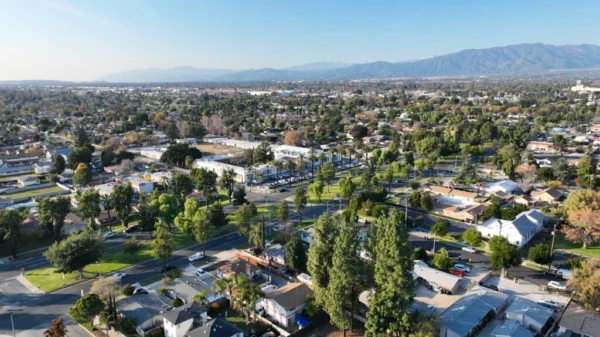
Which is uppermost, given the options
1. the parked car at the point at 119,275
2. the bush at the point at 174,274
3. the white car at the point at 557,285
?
the bush at the point at 174,274

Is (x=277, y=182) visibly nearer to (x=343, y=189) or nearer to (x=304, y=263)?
(x=343, y=189)

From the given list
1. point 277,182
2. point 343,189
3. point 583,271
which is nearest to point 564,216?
point 583,271

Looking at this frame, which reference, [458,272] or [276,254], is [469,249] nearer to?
[458,272]

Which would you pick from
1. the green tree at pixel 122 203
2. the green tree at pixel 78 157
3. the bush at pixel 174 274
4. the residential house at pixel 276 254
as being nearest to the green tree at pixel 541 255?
the residential house at pixel 276 254

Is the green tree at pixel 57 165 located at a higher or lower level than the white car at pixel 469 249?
higher

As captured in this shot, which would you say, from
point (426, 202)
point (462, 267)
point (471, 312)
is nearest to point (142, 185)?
point (426, 202)

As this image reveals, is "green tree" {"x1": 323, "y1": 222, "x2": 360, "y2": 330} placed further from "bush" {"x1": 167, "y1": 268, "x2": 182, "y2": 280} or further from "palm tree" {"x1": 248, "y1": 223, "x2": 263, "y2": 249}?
"bush" {"x1": 167, "y1": 268, "x2": 182, "y2": 280}

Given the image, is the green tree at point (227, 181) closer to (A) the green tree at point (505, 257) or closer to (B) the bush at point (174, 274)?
(B) the bush at point (174, 274)

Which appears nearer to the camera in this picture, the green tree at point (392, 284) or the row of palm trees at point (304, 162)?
the green tree at point (392, 284)
